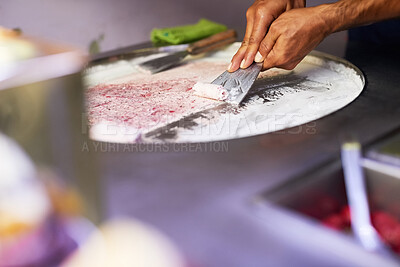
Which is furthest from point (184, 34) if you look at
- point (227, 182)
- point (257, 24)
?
point (227, 182)

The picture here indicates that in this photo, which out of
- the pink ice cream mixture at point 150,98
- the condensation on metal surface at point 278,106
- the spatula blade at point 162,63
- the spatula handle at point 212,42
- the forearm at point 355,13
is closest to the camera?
the condensation on metal surface at point 278,106

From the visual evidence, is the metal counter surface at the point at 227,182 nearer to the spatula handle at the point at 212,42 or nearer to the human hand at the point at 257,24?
the human hand at the point at 257,24

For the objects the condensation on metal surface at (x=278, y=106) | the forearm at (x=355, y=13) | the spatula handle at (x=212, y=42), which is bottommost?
the condensation on metal surface at (x=278, y=106)

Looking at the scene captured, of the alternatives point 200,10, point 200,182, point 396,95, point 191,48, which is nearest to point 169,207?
point 200,182

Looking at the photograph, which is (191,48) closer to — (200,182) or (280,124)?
(280,124)

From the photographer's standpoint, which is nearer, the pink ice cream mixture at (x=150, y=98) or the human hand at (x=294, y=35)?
the pink ice cream mixture at (x=150, y=98)

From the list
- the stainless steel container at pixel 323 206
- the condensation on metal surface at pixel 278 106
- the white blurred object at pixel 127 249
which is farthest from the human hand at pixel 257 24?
the white blurred object at pixel 127 249

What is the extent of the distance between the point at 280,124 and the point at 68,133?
0.65m

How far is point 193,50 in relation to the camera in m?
1.75

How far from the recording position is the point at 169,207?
68cm

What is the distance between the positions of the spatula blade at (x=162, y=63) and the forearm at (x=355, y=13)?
574mm

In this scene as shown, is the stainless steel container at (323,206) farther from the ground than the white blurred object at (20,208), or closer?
closer

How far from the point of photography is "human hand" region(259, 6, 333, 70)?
1.38m

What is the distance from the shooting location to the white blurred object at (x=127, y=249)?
1.89ft
